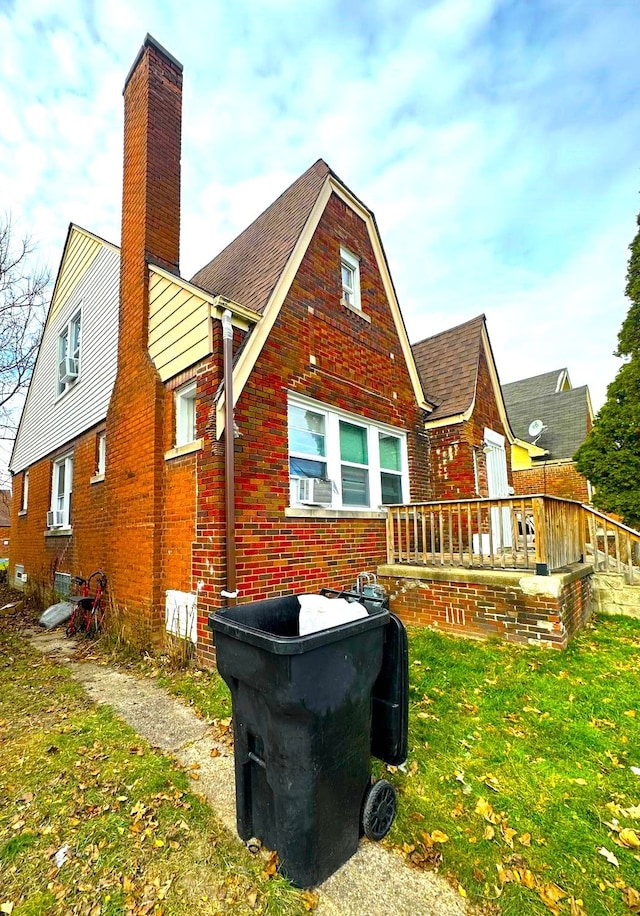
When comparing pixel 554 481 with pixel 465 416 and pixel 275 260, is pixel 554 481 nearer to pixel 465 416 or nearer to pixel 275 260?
pixel 465 416

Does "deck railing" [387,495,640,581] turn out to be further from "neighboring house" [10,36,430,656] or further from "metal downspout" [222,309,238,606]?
"metal downspout" [222,309,238,606]

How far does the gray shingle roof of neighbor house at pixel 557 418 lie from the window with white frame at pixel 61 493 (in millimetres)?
19941

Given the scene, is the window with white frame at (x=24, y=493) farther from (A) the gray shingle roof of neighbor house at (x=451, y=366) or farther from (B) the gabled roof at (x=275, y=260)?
(A) the gray shingle roof of neighbor house at (x=451, y=366)

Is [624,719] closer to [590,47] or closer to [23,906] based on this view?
[23,906]

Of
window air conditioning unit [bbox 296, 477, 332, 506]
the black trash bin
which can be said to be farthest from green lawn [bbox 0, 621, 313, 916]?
window air conditioning unit [bbox 296, 477, 332, 506]

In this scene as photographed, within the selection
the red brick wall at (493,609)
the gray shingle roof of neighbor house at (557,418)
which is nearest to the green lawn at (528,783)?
the red brick wall at (493,609)

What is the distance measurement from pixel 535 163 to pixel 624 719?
9.95m

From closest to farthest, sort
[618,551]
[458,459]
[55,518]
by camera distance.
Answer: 1. [618,551]
2. [458,459]
3. [55,518]

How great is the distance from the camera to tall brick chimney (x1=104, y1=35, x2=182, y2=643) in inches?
241

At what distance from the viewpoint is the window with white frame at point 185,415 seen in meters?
5.92

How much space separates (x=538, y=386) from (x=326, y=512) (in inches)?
945

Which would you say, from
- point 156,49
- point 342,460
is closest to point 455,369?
point 342,460

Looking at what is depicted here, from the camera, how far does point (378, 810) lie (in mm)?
2234

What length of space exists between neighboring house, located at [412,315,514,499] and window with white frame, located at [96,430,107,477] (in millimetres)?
6723
